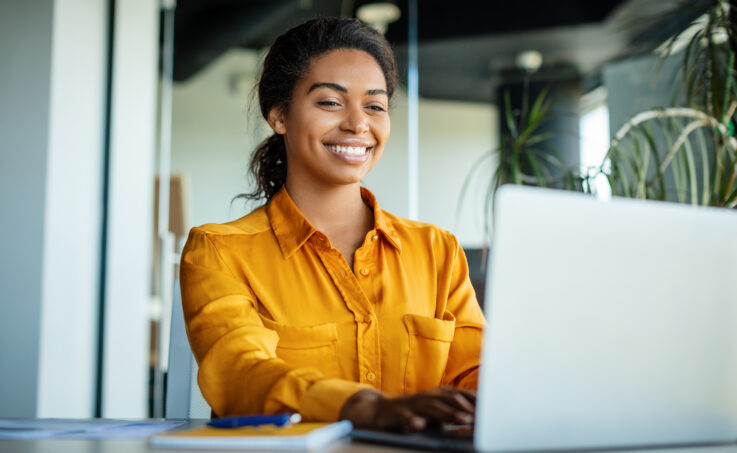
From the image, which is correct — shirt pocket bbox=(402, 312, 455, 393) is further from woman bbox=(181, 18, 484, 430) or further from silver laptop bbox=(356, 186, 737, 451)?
silver laptop bbox=(356, 186, 737, 451)

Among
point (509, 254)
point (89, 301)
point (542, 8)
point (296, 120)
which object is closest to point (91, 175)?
point (89, 301)

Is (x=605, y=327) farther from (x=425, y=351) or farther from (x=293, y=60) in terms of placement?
(x=293, y=60)

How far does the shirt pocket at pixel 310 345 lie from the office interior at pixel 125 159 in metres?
0.83

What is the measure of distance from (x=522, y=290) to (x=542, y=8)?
6.08 meters

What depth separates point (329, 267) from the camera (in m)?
1.61

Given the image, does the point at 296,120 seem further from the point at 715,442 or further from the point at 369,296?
the point at 715,442

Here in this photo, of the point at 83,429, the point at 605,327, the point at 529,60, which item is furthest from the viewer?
the point at 529,60

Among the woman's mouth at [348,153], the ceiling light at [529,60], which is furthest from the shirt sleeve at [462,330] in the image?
the ceiling light at [529,60]

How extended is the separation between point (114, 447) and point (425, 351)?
0.80m

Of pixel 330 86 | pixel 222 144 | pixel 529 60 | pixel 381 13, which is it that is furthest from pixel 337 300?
pixel 529 60

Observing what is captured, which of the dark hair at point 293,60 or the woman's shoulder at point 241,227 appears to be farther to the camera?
the dark hair at point 293,60

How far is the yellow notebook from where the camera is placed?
2.79ft

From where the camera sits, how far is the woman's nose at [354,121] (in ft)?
5.54

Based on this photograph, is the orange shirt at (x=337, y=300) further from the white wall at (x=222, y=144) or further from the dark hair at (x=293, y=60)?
the white wall at (x=222, y=144)
